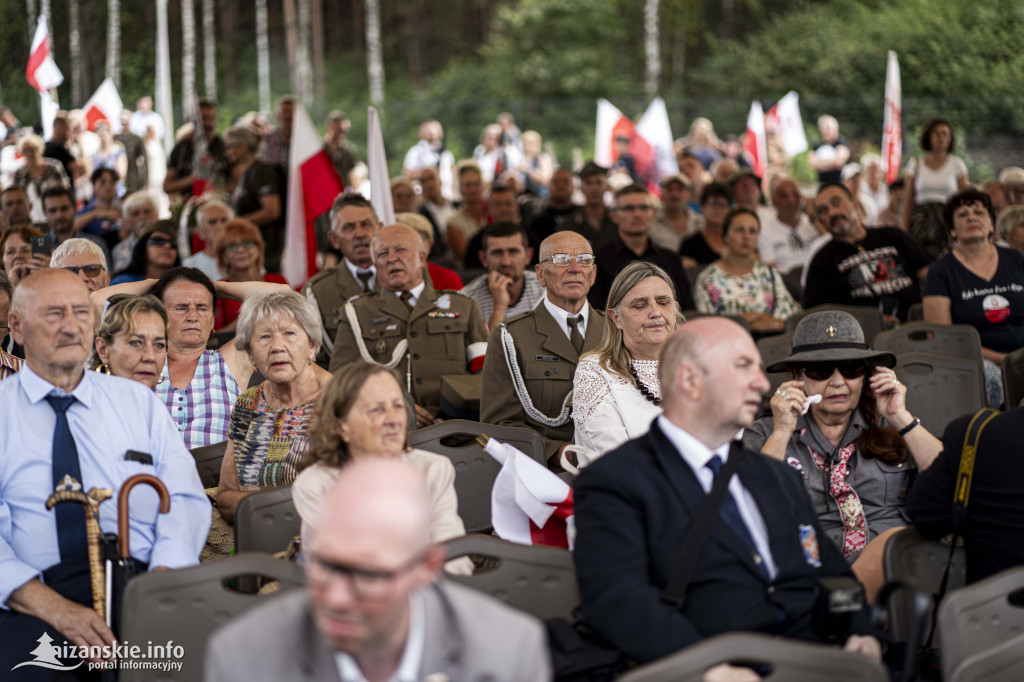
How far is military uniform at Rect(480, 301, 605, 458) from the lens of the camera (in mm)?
4656

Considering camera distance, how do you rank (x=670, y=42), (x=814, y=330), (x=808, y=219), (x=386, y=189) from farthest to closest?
(x=670, y=42)
(x=808, y=219)
(x=386, y=189)
(x=814, y=330)

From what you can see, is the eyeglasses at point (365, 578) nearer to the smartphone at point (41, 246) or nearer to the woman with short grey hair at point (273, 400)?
the woman with short grey hair at point (273, 400)

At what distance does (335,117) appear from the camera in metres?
10.2

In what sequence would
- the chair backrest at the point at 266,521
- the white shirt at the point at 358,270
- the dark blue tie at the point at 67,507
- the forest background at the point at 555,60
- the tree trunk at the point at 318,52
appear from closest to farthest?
the dark blue tie at the point at 67,507 < the chair backrest at the point at 266,521 < the white shirt at the point at 358,270 < the forest background at the point at 555,60 < the tree trunk at the point at 318,52

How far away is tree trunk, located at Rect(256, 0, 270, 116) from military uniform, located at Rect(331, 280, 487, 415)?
83.3 ft

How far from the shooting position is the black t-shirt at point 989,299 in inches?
237

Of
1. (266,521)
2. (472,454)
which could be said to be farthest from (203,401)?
(266,521)

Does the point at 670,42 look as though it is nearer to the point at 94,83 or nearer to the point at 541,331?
the point at 94,83

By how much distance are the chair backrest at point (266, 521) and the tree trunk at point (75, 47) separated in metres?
11.1

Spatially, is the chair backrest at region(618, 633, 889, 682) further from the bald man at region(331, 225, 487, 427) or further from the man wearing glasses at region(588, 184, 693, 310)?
the man wearing glasses at region(588, 184, 693, 310)

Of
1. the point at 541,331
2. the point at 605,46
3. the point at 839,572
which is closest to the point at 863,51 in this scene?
the point at 605,46

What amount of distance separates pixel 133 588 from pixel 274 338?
1538mm

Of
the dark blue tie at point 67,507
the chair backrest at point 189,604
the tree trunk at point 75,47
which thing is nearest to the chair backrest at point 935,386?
the chair backrest at point 189,604

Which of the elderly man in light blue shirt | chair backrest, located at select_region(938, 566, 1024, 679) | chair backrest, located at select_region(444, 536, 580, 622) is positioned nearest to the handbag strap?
chair backrest, located at select_region(444, 536, 580, 622)
